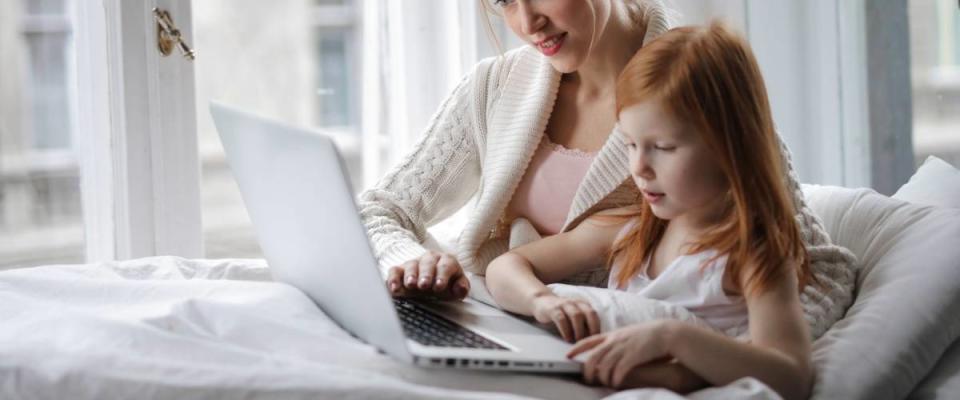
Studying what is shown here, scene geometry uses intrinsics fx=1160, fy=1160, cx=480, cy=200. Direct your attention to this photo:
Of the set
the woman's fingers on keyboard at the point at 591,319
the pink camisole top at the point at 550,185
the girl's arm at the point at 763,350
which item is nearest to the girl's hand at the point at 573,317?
the woman's fingers on keyboard at the point at 591,319

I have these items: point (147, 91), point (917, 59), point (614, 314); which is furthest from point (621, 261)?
point (917, 59)

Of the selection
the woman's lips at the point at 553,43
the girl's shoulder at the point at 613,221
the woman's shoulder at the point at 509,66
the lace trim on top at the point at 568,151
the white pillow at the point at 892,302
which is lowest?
the white pillow at the point at 892,302

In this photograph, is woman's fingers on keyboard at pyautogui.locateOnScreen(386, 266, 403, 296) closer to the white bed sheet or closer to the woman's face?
the white bed sheet

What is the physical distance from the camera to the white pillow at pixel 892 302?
3.57 feet

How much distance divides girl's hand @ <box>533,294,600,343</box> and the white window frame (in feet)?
3.68

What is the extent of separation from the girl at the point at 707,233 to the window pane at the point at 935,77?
1.25 metres

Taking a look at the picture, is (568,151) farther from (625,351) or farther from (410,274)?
(625,351)

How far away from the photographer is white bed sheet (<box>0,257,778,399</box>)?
0.92 metres

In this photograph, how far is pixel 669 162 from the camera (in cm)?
111

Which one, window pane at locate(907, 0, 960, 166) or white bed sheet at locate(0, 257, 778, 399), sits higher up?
window pane at locate(907, 0, 960, 166)

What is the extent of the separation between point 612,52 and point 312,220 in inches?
23.6

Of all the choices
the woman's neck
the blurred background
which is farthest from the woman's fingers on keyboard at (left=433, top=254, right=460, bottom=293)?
the blurred background

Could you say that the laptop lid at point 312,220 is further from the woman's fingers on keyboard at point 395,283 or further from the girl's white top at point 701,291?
the girl's white top at point 701,291

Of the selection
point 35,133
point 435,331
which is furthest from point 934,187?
point 35,133
